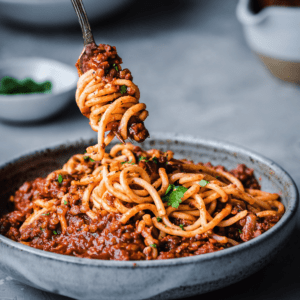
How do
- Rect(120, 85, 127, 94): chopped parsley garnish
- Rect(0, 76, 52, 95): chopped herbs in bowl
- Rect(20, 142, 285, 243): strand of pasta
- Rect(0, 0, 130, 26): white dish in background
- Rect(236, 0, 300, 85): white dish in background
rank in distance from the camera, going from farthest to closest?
1. Rect(0, 0, 130, 26): white dish in background
2. Rect(0, 76, 52, 95): chopped herbs in bowl
3. Rect(236, 0, 300, 85): white dish in background
4. Rect(120, 85, 127, 94): chopped parsley garnish
5. Rect(20, 142, 285, 243): strand of pasta

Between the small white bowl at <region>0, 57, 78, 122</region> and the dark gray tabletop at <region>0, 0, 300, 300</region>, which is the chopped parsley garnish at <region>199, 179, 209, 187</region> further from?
the small white bowl at <region>0, 57, 78, 122</region>

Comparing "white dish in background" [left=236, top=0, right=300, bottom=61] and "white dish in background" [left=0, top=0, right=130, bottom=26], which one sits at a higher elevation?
"white dish in background" [left=0, top=0, right=130, bottom=26]

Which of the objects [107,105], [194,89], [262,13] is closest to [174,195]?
[107,105]

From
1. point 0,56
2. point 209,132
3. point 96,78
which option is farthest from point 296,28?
point 0,56

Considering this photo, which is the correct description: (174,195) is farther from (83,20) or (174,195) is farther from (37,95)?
(37,95)

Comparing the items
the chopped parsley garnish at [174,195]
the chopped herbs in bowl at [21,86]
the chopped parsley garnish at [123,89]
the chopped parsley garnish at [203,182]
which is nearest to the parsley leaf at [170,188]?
the chopped parsley garnish at [174,195]

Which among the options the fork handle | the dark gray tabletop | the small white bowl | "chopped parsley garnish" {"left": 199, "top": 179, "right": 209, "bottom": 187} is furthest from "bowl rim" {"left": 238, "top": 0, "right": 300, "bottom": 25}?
"chopped parsley garnish" {"left": 199, "top": 179, "right": 209, "bottom": 187}

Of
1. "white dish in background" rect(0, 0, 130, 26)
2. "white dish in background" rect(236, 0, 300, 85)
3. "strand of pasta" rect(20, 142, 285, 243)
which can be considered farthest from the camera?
"white dish in background" rect(0, 0, 130, 26)

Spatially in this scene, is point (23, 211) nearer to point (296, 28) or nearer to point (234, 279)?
point (234, 279)
